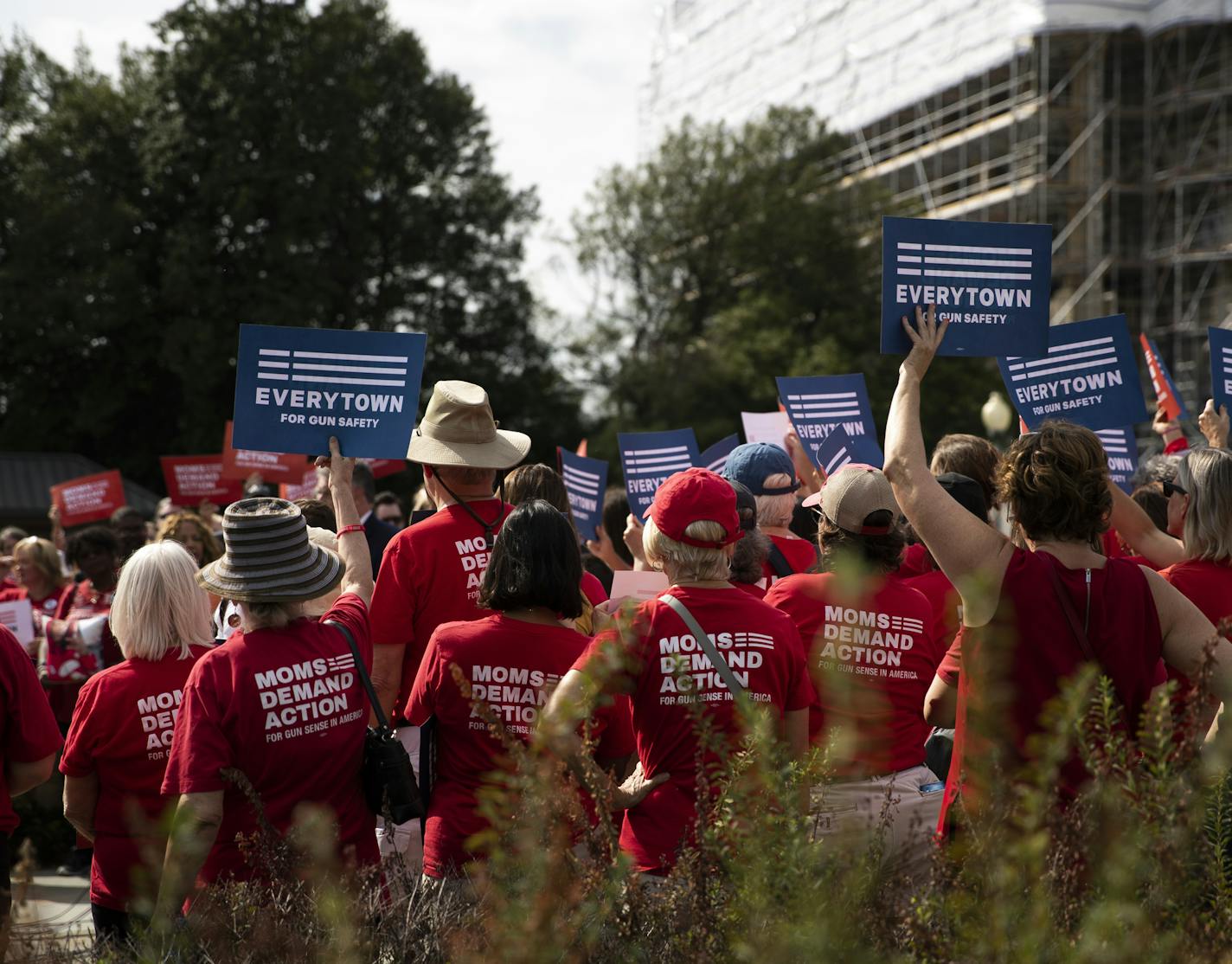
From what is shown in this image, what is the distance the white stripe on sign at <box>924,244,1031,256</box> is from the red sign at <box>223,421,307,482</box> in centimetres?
700

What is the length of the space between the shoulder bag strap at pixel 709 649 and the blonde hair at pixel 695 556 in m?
0.14

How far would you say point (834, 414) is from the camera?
7023mm

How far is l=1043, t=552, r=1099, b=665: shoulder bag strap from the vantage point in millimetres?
2979

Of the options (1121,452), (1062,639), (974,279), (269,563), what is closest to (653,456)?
(1121,452)

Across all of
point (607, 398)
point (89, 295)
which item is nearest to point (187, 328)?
point (89, 295)

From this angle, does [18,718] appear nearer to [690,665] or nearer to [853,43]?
[690,665]

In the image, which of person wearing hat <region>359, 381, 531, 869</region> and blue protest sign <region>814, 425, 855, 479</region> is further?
blue protest sign <region>814, 425, 855, 479</region>

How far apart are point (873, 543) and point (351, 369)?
6.43 ft

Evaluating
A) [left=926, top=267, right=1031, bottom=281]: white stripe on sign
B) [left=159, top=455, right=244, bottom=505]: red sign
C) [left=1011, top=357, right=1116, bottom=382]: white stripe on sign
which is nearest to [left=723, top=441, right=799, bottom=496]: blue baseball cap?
[left=926, top=267, right=1031, bottom=281]: white stripe on sign

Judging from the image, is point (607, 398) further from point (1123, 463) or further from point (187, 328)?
point (1123, 463)

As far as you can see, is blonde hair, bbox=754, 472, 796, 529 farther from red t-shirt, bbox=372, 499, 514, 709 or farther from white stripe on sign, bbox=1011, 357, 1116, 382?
white stripe on sign, bbox=1011, 357, 1116, 382

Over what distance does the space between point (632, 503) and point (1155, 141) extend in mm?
32379

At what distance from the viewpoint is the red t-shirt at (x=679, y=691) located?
10.8 ft

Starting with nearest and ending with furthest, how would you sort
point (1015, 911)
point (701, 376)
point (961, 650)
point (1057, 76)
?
1. point (1015, 911)
2. point (961, 650)
3. point (701, 376)
4. point (1057, 76)
